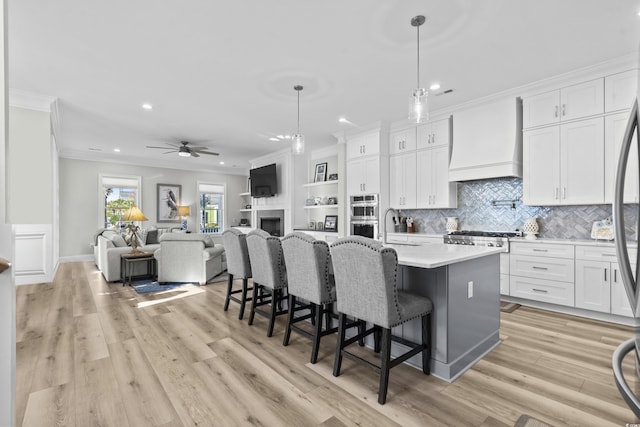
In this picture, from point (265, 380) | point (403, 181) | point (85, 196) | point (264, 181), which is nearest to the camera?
point (265, 380)

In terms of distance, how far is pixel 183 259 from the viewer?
4957 mm

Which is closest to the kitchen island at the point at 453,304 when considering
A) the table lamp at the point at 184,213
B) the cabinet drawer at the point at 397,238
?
the cabinet drawer at the point at 397,238

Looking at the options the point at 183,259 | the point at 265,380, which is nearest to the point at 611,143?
the point at 265,380

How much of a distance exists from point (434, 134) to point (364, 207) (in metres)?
1.68

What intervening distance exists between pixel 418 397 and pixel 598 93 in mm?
3685

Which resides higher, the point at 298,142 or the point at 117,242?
the point at 298,142

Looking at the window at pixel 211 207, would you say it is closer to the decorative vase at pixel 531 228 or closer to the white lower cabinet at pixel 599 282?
the decorative vase at pixel 531 228

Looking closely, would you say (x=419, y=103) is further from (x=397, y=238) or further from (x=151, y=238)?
(x=151, y=238)

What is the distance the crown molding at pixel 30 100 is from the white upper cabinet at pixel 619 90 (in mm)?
6664

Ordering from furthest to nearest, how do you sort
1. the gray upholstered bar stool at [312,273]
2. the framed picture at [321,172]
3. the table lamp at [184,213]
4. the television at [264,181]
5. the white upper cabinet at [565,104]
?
the table lamp at [184,213] → the television at [264,181] → the framed picture at [321,172] → the white upper cabinet at [565,104] → the gray upholstered bar stool at [312,273]

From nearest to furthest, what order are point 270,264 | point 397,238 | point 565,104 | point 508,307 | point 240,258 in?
point 270,264 < point 240,258 < point 565,104 < point 508,307 < point 397,238

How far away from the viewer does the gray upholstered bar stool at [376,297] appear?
1.91 metres

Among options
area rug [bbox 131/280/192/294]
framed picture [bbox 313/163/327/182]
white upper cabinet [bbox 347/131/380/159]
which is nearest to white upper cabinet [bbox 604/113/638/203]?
white upper cabinet [bbox 347/131/380/159]

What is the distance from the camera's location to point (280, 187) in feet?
25.3
